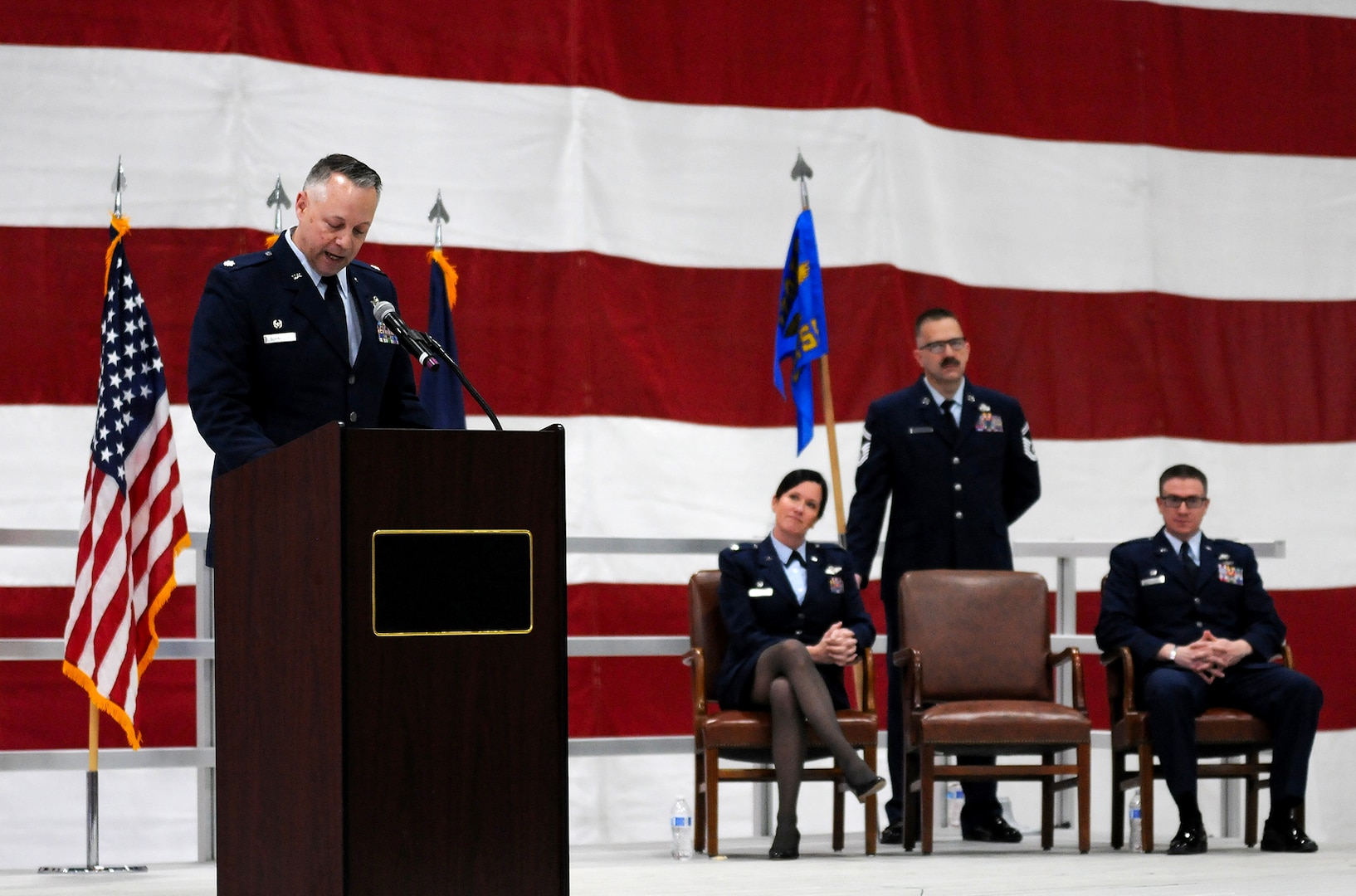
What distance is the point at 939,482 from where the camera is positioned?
5.04 metres

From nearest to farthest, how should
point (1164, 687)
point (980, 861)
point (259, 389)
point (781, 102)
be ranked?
1. point (259, 389)
2. point (980, 861)
3. point (1164, 687)
4. point (781, 102)

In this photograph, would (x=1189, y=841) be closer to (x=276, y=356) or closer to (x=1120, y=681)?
(x=1120, y=681)

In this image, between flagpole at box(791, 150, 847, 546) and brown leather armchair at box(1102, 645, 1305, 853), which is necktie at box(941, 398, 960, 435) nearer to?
flagpole at box(791, 150, 847, 546)

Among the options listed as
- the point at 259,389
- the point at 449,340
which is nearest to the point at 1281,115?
the point at 449,340

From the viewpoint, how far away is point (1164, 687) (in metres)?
4.73

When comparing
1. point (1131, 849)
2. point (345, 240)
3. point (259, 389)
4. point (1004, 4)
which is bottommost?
point (1131, 849)

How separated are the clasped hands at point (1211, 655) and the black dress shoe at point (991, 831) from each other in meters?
0.71

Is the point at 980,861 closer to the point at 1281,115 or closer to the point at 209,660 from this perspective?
the point at 209,660

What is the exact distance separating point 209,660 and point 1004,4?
4246 mm

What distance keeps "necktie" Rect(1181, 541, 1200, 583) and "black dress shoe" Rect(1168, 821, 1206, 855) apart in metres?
0.80

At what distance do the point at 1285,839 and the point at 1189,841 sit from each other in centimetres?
29

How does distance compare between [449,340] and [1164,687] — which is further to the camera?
[449,340]

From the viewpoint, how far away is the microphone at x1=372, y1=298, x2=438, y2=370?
2219 millimetres

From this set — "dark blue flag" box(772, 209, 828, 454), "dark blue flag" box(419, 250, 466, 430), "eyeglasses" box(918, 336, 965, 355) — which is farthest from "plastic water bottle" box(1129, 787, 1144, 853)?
"dark blue flag" box(419, 250, 466, 430)
